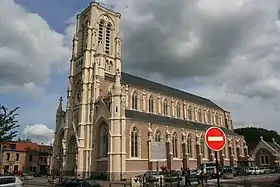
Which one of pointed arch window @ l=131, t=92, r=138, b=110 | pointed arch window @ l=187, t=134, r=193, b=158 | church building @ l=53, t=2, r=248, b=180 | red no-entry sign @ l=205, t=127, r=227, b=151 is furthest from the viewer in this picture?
pointed arch window @ l=187, t=134, r=193, b=158

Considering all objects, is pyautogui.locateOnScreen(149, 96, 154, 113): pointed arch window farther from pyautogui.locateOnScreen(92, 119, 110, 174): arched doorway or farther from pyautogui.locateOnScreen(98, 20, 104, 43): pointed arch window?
pyautogui.locateOnScreen(98, 20, 104, 43): pointed arch window

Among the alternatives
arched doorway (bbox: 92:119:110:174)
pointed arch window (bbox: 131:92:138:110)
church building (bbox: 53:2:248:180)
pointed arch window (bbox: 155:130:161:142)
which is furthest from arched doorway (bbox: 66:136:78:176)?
pointed arch window (bbox: 155:130:161:142)

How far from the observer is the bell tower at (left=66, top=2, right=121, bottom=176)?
45.5 m

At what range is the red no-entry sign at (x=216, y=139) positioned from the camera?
8.12 metres

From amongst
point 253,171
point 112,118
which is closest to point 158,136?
point 112,118

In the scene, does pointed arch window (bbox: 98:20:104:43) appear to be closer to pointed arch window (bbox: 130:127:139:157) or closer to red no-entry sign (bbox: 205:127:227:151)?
pointed arch window (bbox: 130:127:139:157)

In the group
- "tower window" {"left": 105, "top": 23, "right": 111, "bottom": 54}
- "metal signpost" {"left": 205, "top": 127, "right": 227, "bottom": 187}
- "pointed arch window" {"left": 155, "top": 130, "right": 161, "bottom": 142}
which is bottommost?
"metal signpost" {"left": 205, "top": 127, "right": 227, "bottom": 187}

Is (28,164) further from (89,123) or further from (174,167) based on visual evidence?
(174,167)

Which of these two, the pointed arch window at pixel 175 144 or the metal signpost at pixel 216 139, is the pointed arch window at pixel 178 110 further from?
the metal signpost at pixel 216 139

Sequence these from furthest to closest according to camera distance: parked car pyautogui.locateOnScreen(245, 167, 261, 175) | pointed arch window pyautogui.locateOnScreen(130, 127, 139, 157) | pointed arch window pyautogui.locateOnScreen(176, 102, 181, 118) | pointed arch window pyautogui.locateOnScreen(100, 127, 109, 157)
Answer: pointed arch window pyautogui.locateOnScreen(176, 102, 181, 118), parked car pyautogui.locateOnScreen(245, 167, 261, 175), pointed arch window pyautogui.locateOnScreen(100, 127, 109, 157), pointed arch window pyautogui.locateOnScreen(130, 127, 139, 157)

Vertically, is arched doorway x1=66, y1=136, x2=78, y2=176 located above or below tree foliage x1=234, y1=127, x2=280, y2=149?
below

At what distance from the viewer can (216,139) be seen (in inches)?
324

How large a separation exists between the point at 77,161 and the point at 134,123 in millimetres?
11268

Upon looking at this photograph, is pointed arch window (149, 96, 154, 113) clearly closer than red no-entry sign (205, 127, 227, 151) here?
No
